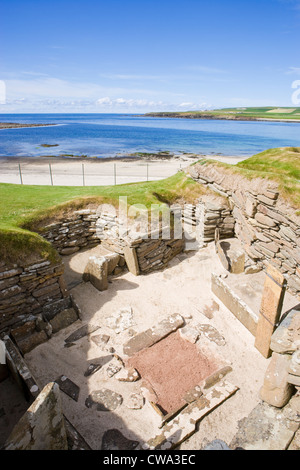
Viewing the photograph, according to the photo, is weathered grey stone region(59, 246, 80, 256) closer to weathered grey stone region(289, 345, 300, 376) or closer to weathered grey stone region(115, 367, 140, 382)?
weathered grey stone region(115, 367, 140, 382)

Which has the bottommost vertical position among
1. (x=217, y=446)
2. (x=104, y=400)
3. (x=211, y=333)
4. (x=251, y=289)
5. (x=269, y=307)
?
(x=104, y=400)

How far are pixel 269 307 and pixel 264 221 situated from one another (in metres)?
4.45

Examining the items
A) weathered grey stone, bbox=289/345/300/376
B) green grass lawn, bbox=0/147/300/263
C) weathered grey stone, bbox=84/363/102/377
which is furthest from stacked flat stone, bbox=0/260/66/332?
weathered grey stone, bbox=289/345/300/376

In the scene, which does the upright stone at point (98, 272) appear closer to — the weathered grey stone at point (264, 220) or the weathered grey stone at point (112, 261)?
the weathered grey stone at point (112, 261)

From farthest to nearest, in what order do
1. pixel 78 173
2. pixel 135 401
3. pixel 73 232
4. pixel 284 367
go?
pixel 78 173 → pixel 73 232 → pixel 135 401 → pixel 284 367

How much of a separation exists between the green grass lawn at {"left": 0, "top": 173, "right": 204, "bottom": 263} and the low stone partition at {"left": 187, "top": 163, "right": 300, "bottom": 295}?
1.62 meters

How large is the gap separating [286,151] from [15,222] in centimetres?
1274

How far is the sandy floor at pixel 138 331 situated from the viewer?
199 inches

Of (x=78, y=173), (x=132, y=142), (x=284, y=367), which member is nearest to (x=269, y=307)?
(x=284, y=367)

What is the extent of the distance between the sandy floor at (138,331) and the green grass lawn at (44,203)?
6.32 ft

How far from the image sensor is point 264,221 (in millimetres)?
9641

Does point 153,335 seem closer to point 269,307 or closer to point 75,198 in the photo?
point 269,307

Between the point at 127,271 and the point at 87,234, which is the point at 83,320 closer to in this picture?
the point at 127,271

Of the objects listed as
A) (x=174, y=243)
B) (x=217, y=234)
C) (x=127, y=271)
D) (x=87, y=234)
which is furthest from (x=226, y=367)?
(x=87, y=234)
